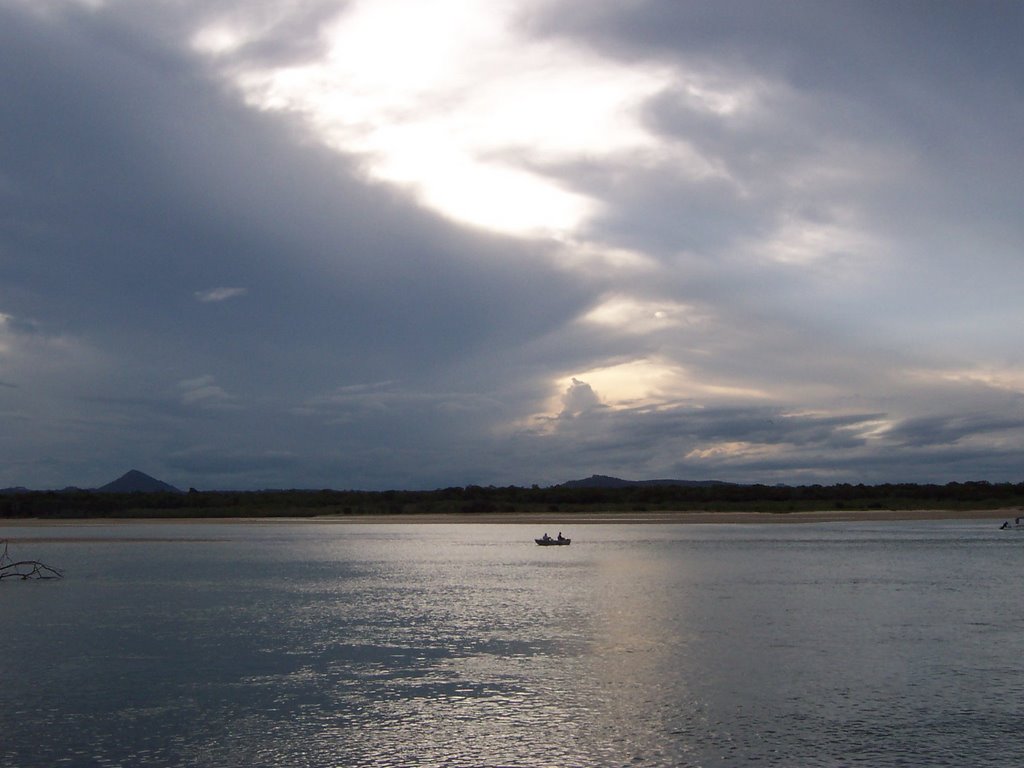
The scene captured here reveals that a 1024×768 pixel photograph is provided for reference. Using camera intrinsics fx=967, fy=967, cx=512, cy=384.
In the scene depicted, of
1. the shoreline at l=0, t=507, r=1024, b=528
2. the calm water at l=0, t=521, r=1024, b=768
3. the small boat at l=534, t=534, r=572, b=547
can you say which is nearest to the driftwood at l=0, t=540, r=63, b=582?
the calm water at l=0, t=521, r=1024, b=768

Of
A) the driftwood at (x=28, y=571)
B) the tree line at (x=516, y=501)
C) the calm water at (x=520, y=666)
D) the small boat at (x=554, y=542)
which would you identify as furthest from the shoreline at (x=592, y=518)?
the driftwood at (x=28, y=571)

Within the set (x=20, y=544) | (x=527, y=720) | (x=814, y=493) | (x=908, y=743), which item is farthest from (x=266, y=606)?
(x=814, y=493)

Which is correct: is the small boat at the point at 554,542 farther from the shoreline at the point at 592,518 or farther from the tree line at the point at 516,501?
the tree line at the point at 516,501

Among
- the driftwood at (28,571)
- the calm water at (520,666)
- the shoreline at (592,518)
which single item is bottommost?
the calm water at (520,666)

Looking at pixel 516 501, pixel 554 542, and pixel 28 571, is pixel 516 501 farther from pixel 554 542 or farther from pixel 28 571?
pixel 28 571

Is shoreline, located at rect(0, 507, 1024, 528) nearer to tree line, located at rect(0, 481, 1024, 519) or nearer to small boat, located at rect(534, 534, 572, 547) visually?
tree line, located at rect(0, 481, 1024, 519)

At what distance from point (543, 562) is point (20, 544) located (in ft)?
137

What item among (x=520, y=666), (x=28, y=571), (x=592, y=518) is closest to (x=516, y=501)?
(x=592, y=518)

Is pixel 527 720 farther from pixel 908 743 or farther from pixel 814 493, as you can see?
pixel 814 493

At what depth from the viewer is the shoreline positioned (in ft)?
334

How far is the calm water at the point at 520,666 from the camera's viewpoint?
53.4 ft

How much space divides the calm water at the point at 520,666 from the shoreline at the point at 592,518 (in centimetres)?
5453

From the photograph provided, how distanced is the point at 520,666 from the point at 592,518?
87818mm

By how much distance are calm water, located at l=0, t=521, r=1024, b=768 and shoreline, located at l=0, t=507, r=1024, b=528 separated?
54.5 meters
